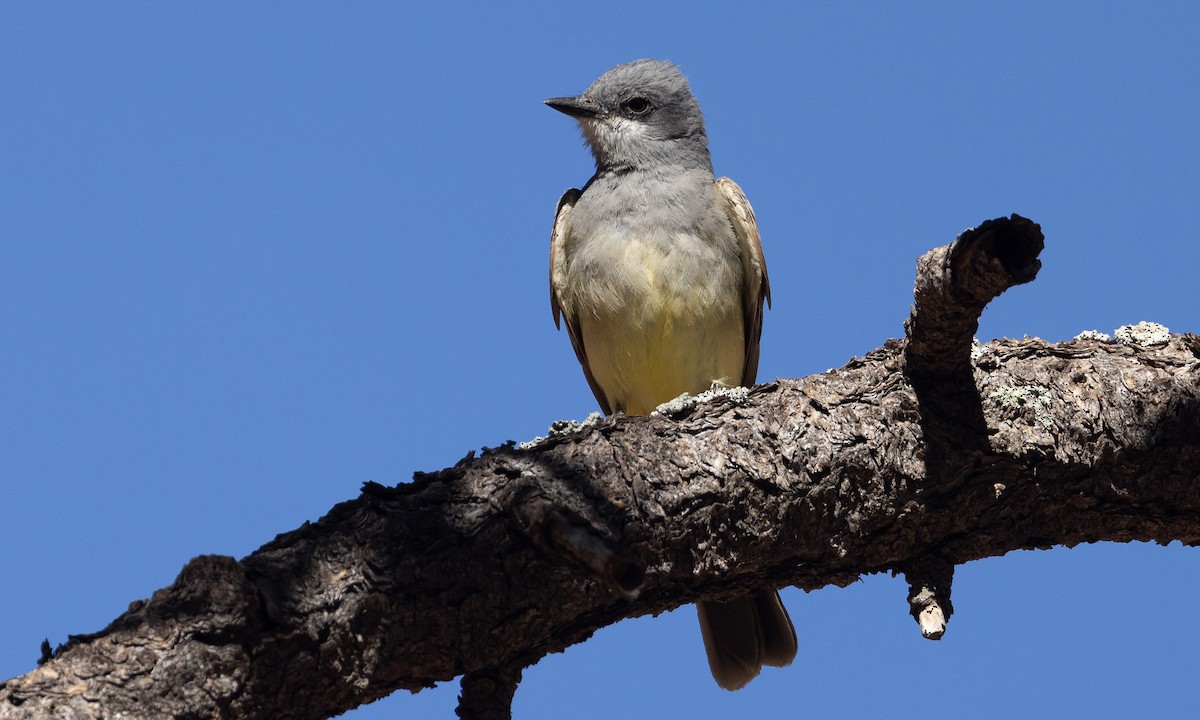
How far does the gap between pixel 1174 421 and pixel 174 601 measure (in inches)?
146

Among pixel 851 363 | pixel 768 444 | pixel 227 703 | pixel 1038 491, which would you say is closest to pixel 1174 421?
pixel 1038 491

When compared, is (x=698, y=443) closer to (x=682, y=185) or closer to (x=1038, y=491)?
(x=1038, y=491)

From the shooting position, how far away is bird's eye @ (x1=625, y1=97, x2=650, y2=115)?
29.9ft

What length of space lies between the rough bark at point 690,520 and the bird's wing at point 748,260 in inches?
132

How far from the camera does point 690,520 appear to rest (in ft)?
14.5

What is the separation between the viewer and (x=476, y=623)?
407 centimetres

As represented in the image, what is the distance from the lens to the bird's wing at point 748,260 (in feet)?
26.8

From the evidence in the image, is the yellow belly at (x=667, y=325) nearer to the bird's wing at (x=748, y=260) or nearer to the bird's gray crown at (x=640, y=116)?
the bird's wing at (x=748, y=260)

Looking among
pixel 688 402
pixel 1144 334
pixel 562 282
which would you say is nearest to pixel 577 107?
pixel 562 282

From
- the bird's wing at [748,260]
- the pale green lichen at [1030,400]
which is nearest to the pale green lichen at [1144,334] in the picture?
the pale green lichen at [1030,400]

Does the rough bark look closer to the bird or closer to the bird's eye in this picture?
the bird

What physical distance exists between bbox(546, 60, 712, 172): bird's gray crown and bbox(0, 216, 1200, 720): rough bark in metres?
4.30

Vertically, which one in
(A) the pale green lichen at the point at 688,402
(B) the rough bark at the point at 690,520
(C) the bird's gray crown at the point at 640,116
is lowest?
(B) the rough bark at the point at 690,520

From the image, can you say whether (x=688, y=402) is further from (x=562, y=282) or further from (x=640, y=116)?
(x=640, y=116)
